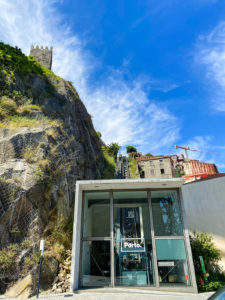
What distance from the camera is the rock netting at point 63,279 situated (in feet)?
25.4

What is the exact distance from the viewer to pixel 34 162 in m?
10.4

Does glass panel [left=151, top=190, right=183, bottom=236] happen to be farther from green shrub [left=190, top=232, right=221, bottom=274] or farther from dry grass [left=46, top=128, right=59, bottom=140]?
dry grass [left=46, top=128, right=59, bottom=140]

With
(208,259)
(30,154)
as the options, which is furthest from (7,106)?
(208,259)

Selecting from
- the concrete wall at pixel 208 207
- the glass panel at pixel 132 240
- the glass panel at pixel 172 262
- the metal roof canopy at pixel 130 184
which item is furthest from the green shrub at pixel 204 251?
the metal roof canopy at pixel 130 184

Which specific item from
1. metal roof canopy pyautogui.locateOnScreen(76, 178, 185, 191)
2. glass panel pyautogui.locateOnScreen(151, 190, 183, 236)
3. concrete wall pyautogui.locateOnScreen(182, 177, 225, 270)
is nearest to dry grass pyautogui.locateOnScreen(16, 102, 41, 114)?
metal roof canopy pyautogui.locateOnScreen(76, 178, 185, 191)

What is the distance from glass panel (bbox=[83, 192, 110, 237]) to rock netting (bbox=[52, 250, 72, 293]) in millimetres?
1564

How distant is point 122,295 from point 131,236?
2.19 metres

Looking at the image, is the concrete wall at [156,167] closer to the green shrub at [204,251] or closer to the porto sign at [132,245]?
the green shrub at [204,251]

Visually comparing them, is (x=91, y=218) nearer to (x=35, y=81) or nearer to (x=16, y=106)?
(x=16, y=106)

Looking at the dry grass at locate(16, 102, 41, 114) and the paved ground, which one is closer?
the paved ground

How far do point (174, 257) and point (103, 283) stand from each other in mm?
3181

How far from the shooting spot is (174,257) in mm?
8109

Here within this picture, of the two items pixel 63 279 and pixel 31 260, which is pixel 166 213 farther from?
pixel 31 260

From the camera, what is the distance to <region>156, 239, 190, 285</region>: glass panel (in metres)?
7.79
